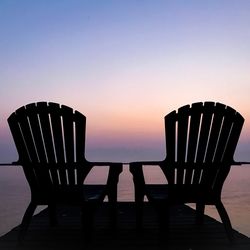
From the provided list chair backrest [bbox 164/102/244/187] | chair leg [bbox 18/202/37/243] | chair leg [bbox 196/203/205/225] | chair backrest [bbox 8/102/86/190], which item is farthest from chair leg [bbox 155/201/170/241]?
chair leg [bbox 18/202/37/243]

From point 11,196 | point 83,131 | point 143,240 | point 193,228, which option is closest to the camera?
point 83,131

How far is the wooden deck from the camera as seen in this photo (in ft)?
12.0

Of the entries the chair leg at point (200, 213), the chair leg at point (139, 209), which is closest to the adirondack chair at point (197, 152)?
the chair leg at point (139, 209)

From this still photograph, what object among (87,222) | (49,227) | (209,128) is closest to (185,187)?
(209,128)

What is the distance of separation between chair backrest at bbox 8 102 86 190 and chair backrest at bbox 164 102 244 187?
0.79 meters

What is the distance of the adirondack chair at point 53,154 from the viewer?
11.9ft

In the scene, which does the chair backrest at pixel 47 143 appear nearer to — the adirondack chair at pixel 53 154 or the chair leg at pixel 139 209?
the adirondack chair at pixel 53 154

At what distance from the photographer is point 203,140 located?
3.73m

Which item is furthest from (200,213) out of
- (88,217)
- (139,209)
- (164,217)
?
(88,217)

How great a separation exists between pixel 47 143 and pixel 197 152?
49.9 inches

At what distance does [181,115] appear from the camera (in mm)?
3686

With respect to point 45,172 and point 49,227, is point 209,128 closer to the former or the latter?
point 45,172

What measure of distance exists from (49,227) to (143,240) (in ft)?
3.76

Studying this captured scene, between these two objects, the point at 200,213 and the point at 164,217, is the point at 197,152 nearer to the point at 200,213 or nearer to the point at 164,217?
the point at 164,217
